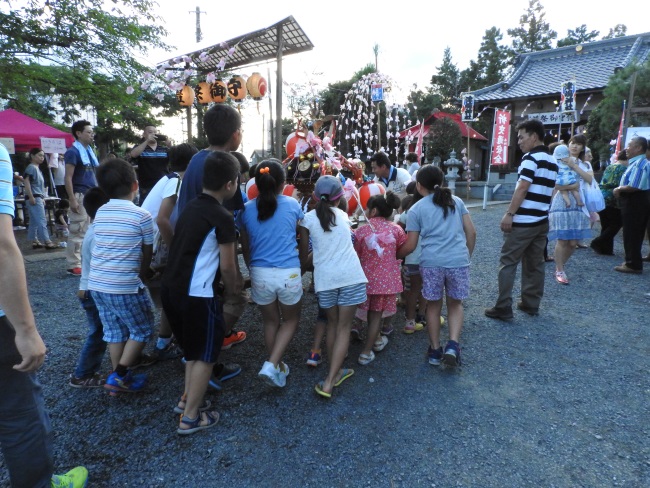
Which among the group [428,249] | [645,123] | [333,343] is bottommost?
[333,343]

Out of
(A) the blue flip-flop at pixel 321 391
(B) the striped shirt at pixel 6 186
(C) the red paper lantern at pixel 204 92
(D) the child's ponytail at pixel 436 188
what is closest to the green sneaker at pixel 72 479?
(B) the striped shirt at pixel 6 186

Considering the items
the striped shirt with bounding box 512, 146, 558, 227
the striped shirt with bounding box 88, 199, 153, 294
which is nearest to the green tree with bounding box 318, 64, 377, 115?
the striped shirt with bounding box 512, 146, 558, 227

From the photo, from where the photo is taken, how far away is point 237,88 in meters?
8.54

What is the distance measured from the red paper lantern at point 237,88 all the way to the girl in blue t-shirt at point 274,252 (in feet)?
21.3

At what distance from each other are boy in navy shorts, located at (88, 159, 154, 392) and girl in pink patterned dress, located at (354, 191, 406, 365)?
1634 mm

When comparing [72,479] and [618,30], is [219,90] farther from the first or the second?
[618,30]

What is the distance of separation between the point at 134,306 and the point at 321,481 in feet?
5.41

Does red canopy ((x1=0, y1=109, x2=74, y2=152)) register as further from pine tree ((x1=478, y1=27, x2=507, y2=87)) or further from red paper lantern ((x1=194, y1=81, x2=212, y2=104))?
pine tree ((x1=478, y1=27, x2=507, y2=87))

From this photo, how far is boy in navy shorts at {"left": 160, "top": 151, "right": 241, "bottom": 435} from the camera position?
2.28 metres

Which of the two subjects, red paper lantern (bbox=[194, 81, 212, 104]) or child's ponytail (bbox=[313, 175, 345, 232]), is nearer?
child's ponytail (bbox=[313, 175, 345, 232])

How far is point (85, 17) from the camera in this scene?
7.66 meters

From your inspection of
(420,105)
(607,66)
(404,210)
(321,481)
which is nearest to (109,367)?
(321,481)

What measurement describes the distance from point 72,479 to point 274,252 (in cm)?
162

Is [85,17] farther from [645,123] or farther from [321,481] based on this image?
[645,123]
